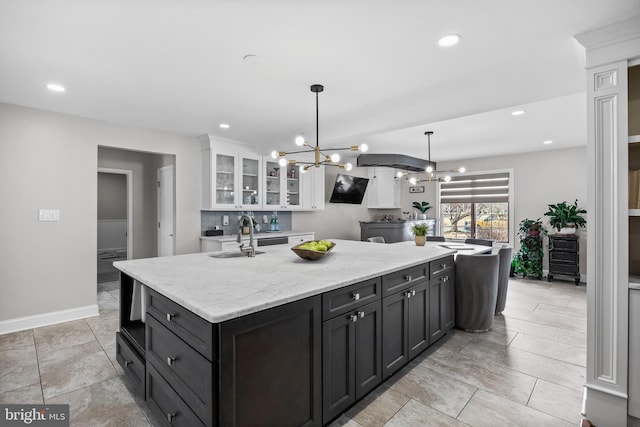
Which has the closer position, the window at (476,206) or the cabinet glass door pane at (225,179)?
the cabinet glass door pane at (225,179)

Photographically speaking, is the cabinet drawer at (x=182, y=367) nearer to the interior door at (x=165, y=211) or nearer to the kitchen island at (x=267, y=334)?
the kitchen island at (x=267, y=334)

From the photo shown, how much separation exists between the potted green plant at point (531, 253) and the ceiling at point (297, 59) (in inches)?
95.9

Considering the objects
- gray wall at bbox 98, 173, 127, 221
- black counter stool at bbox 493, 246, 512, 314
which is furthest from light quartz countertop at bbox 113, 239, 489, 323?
gray wall at bbox 98, 173, 127, 221

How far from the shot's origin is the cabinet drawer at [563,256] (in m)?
5.37

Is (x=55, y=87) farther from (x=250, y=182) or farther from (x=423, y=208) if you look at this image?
(x=423, y=208)

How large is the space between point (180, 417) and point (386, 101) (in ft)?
10.4

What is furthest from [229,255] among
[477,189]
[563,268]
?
[477,189]

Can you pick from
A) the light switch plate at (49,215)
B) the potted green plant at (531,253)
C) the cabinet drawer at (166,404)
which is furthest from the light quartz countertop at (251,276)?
the potted green plant at (531,253)

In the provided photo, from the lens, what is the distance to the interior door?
5.08 m

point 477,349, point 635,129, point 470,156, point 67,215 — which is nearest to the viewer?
point 635,129

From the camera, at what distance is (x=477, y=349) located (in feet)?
9.23

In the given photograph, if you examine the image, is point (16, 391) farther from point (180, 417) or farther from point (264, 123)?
point (264, 123)

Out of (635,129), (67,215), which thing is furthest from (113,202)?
(635,129)

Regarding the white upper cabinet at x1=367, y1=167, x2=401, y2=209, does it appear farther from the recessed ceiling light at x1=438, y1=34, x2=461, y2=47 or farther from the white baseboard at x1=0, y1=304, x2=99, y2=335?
the white baseboard at x1=0, y1=304, x2=99, y2=335
